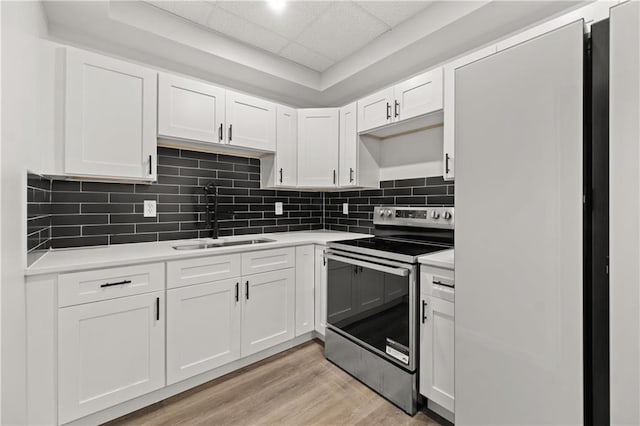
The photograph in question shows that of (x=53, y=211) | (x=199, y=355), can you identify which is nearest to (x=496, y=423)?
(x=199, y=355)

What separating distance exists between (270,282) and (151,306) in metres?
0.81

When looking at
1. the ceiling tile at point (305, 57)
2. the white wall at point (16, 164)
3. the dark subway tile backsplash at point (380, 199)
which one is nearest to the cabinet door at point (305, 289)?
the dark subway tile backsplash at point (380, 199)

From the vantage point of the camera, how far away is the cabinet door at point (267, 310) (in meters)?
2.11

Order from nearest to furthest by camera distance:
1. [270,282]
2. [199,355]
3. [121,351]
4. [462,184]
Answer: [462,184] → [121,351] → [199,355] → [270,282]

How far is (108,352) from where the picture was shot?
157 cm

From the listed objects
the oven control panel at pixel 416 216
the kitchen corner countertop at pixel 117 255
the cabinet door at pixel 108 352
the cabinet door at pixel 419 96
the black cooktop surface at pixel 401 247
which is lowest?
the cabinet door at pixel 108 352

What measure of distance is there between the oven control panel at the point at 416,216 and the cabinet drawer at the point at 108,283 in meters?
1.83

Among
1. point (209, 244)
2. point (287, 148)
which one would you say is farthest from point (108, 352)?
point (287, 148)

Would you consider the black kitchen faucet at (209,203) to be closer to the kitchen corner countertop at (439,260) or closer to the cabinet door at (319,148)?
the cabinet door at (319,148)

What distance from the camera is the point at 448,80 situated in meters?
1.93

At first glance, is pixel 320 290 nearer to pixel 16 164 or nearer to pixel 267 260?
pixel 267 260

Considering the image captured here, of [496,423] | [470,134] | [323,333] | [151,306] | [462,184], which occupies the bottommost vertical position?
[323,333]

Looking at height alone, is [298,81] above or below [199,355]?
above

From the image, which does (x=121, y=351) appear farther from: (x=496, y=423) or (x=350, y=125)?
(x=350, y=125)
